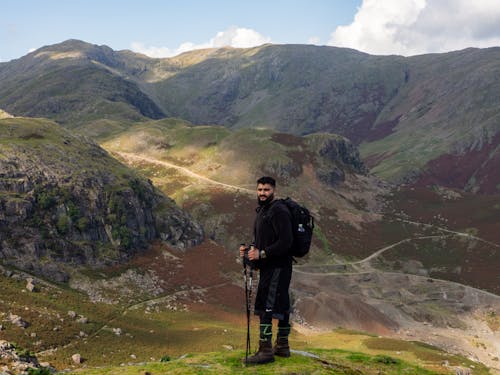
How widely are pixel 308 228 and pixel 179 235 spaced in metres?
65.6

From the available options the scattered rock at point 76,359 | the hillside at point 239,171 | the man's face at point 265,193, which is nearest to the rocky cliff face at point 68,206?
the scattered rock at point 76,359

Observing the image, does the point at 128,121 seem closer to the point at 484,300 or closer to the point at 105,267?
the point at 105,267

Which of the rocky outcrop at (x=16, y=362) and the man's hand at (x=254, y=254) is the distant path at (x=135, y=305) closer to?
the rocky outcrop at (x=16, y=362)

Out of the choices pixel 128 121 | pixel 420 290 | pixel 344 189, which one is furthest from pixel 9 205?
pixel 128 121

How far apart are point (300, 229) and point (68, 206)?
55994 millimetres

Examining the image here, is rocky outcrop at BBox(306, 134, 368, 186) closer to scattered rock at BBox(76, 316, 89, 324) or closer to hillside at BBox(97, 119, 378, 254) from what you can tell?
hillside at BBox(97, 119, 378, 254)

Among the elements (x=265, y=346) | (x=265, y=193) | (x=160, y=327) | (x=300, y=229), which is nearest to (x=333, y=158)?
(x=160, y=327)

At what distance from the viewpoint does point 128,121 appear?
189m

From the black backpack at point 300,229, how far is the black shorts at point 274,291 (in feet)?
2.20

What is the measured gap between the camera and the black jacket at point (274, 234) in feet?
38.7

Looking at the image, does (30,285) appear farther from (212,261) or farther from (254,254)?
(254,254)

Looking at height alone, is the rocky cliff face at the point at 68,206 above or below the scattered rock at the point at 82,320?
above

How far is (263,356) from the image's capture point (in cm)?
1204

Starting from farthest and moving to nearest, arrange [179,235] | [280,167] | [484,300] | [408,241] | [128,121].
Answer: [128,121], [280,167], [408,241], [484,300], [179,235]
